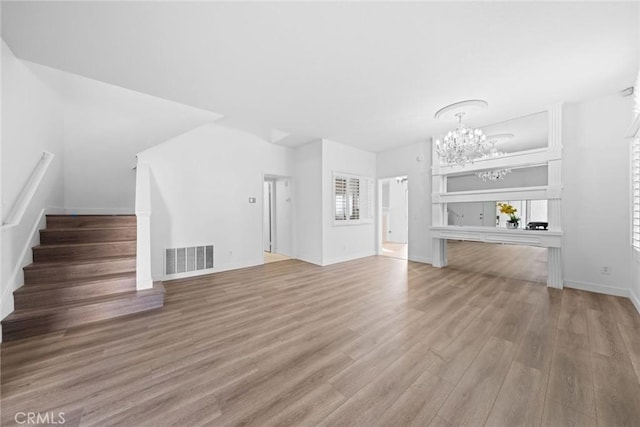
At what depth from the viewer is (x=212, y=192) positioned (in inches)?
179

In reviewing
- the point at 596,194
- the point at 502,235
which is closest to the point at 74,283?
the point at 502,235

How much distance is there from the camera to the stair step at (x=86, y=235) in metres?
2.88

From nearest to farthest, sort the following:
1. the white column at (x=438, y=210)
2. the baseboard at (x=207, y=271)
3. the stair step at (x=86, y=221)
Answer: the stair step at (x=86, y=221) → the baseboard at (x=207, y=271) → the white column at (x=438, y=210)

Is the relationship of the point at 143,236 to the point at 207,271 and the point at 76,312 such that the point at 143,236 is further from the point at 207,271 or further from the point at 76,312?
the point at 207,271

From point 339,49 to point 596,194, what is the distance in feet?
13.8

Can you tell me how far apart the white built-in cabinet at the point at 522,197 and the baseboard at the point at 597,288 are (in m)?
0.25

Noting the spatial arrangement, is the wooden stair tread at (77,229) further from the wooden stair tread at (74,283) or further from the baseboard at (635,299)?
the baseboard at (635,299)

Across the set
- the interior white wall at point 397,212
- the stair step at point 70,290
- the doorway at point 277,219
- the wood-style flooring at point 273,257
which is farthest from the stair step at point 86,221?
the interior white wall at point 397,212

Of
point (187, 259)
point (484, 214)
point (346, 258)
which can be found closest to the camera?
point (187, 259)

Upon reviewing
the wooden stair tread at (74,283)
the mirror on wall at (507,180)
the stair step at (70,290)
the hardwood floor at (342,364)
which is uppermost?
the mirror on wall at (507,180)

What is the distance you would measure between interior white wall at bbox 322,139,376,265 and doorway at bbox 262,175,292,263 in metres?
1.20

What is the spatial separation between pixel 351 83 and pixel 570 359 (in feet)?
11.1

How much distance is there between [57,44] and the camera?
214 cm

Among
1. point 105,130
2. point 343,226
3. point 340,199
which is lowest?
point 343,226
